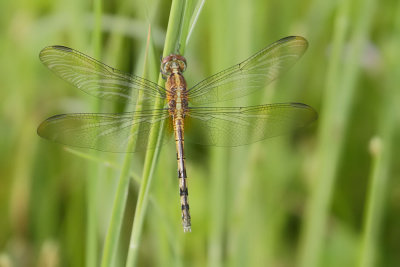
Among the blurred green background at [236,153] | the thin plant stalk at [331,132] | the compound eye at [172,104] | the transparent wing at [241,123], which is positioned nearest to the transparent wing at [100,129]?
the compound eye at [172,104]

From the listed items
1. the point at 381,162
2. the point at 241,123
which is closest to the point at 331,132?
the point at 381,162

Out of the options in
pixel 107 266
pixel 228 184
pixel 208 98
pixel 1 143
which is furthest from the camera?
pixel 1 143

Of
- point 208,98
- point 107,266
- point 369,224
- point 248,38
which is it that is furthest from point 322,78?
point 107,266

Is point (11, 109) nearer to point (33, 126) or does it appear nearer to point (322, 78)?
point (33, 126)

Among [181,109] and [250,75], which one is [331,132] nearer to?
[250,75]

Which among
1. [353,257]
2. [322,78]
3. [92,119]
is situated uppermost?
[322,78]

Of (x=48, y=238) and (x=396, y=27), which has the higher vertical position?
(x=396, y=27)

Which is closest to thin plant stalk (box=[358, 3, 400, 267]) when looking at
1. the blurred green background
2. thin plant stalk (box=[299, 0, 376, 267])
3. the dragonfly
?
the blurred green background

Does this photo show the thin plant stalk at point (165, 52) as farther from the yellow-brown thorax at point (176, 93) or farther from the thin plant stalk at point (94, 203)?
the yellow-brown thorax at point (176, 93)
